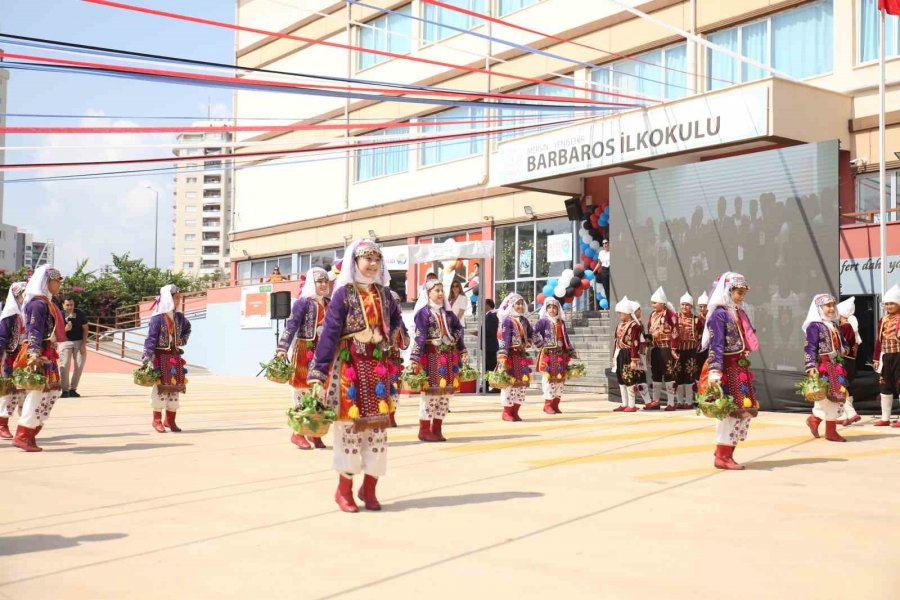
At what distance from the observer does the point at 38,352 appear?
10508 mm

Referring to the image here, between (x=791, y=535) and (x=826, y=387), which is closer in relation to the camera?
(x=791, y=535)

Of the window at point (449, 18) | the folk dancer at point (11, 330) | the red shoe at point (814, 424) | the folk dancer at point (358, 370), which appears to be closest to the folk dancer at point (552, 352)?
the red shoe at point (814, 424)

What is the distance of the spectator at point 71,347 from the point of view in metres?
19.6

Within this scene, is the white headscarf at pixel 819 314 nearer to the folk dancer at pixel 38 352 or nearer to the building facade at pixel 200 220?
the folk dancer at pixel 38 352

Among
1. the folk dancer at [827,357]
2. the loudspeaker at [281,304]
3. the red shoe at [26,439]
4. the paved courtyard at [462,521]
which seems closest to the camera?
the paved courtyard at [462,521]

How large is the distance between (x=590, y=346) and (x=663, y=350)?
5.22 meters

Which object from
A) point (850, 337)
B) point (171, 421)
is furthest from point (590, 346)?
point (171, 421)

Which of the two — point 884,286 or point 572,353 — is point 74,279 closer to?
point 572,353

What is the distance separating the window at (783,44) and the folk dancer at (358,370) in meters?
16.5

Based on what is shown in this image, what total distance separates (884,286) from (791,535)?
32.0 feet

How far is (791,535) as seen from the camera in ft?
20.4

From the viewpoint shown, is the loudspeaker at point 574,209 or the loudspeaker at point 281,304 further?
the loudspeaker at point 281,304

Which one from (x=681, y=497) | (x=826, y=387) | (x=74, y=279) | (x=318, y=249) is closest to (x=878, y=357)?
(x=826, y=387)

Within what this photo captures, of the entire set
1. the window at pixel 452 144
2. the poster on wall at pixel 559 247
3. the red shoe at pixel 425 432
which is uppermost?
the window at pixel 452 144
